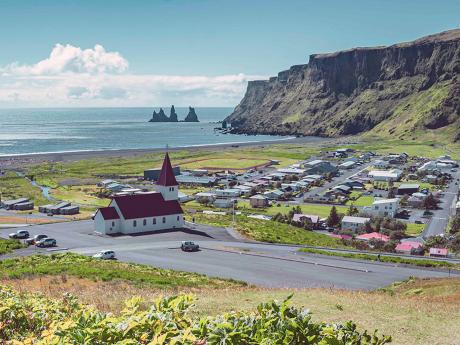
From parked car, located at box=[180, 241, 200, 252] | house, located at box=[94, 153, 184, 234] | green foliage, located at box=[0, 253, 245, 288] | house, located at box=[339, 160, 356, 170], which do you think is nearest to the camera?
green foliage, located at box=[0, 253, 245, 288]

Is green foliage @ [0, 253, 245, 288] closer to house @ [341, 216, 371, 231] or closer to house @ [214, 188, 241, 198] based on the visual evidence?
house @ [341, 216, 371, 231]

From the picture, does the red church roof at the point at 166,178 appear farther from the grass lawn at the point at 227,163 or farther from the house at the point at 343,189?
the grass lawn at the point at 227,163

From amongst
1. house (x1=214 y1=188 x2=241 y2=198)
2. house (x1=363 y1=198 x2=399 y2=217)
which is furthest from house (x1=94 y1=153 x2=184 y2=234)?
house (x1=214 y1=188 x2=241 y2=198)

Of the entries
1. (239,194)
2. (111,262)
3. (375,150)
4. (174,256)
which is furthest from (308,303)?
(375,150)

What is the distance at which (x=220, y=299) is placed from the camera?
19.2 meters

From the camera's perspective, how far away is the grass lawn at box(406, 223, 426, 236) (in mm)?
71125

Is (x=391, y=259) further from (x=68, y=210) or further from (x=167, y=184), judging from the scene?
(x=68, y=210)

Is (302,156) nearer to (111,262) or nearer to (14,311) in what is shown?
(111,262)

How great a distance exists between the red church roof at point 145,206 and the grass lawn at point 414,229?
35.6 metres

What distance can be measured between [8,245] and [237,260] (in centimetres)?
2194

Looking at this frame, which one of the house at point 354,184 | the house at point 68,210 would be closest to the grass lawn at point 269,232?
the house at point 68,210

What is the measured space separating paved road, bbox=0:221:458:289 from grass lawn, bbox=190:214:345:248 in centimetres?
355

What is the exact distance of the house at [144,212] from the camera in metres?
54.1

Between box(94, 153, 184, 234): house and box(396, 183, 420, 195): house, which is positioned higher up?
box(94, 153, 184, 234): house
